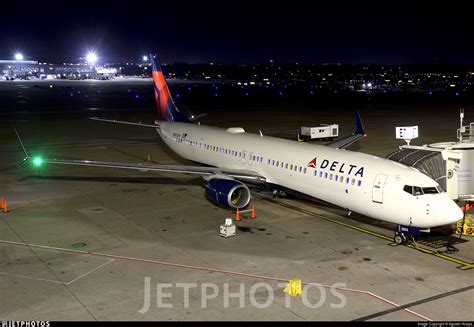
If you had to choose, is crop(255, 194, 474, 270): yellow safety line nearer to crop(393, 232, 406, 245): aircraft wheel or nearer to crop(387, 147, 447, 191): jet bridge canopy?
crop(393, 232, 406, 245): aircraft wheel

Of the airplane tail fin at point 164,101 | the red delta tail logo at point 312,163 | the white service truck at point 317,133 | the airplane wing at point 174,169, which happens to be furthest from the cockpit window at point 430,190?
the white service truck at point 317,133

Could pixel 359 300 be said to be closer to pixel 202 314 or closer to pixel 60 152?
pixel 202 314

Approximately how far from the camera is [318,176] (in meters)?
23.9

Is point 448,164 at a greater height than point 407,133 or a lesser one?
lesser

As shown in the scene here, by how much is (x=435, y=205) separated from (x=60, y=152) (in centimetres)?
3476

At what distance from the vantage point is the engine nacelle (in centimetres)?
2504

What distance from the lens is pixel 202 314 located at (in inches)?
590

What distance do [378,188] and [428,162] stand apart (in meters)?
3.80

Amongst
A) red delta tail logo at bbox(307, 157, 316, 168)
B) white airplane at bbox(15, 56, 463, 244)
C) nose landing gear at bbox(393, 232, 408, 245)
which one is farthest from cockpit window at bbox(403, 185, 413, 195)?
red delta tail logo at bbox(307, 157, 316, 168)

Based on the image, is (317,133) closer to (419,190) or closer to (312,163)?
(312,163)

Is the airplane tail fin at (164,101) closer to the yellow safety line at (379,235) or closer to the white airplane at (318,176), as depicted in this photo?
the white airplane at (318,176)

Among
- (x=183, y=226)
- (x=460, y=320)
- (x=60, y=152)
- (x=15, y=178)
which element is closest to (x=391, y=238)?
(x=460, y=320)

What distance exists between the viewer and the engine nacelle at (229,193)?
25.0 meters

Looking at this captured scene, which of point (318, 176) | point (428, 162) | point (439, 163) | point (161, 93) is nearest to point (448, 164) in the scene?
point (439, 163)
